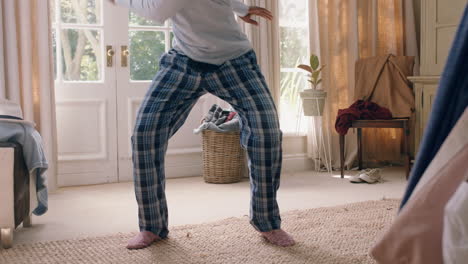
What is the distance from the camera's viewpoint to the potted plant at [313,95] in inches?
171

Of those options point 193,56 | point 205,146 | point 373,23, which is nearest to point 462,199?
point 193,56

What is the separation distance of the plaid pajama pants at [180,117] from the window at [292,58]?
2528mm

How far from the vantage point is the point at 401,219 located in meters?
0.70

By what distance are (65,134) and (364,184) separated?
83.7 inches

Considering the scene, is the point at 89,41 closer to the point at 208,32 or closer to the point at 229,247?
the point at 208,32

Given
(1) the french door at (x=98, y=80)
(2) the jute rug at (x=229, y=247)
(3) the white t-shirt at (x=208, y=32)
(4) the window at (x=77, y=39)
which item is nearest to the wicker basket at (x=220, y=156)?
(1) the french door at (x=98, y=80)

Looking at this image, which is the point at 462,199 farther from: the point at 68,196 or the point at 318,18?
the point at 318,18

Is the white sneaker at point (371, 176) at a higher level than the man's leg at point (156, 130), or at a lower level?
lower

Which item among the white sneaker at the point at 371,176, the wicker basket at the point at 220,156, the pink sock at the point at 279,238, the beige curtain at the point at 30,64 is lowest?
the white sneaker at the point at 371,176

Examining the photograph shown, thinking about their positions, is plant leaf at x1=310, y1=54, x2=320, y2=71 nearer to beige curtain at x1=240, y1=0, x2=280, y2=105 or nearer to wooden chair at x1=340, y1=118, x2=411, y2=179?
beige curtain at x1=240, y1=0, x2=280, y2=105

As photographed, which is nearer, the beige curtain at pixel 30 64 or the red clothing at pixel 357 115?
the beige curtain at pixel 30 64

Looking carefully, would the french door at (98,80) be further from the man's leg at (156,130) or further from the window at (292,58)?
the man's leg at (156,130)

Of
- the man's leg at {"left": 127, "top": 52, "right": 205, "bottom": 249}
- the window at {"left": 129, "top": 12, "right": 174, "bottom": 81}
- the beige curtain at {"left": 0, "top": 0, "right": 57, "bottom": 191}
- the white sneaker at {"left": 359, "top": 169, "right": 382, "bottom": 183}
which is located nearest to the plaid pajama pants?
the man's leg at {"left": 127, "top": 52, "right": 205, "bottom": 249}

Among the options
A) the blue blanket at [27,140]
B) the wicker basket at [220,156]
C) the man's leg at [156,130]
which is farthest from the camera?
the wicker basket at [220,156]
